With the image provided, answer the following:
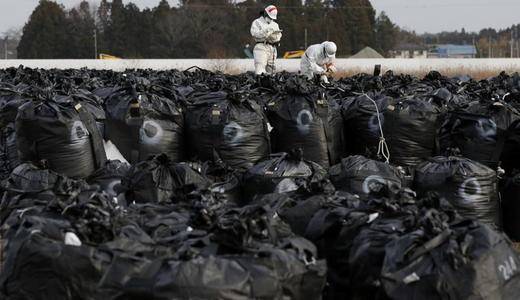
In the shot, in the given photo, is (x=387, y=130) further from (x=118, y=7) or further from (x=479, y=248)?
(x=118, y=7)

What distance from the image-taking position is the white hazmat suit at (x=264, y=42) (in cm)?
1451

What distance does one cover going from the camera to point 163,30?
55344mm

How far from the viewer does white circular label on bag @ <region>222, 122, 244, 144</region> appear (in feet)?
21.6

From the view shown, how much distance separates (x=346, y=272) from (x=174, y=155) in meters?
2.87

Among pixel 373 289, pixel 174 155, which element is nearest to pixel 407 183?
pixel 174 155

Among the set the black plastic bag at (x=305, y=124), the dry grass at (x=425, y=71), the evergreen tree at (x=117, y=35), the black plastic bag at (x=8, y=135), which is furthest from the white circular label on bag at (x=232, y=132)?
the evergreen tree at (x=117, y=35)

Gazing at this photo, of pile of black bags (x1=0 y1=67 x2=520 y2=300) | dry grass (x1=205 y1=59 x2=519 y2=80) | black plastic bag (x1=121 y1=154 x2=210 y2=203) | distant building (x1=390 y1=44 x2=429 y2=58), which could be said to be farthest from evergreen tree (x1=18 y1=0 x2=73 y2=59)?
black plastic bag (x1=121 y1=154 x2=210 y2=203)

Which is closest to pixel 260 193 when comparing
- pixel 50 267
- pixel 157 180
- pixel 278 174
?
pixel 278 174

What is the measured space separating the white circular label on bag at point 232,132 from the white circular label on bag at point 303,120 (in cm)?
54

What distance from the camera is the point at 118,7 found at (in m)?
58.2

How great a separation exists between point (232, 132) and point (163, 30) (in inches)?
1960

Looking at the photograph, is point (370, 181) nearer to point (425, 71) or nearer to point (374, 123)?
point (374, 123)

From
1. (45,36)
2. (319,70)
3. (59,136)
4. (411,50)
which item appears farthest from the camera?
(411,50)

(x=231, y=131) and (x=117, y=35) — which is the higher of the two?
(x=117, y=35)
